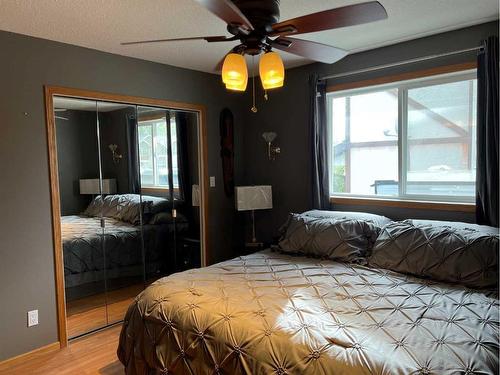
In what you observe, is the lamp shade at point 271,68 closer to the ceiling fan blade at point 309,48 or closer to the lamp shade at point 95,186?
the ceiling fan blade at point 309,48

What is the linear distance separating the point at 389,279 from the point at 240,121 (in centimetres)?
265

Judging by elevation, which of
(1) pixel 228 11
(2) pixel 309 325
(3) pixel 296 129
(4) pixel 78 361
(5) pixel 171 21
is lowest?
(4) pixel 78 361

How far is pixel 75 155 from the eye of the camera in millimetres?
3033

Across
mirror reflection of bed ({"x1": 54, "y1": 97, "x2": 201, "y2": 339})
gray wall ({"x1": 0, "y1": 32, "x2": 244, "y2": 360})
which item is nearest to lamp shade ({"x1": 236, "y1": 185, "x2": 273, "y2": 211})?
mirror reflection of bed ({"x1": 54, "y1": 97, "x2": 201, "y2": 339})

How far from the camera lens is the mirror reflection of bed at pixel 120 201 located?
3047mm

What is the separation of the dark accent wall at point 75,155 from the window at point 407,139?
2.28 m

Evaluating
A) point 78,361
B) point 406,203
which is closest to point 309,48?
point 406,203

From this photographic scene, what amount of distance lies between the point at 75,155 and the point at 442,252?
114 inches

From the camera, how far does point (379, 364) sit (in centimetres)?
143

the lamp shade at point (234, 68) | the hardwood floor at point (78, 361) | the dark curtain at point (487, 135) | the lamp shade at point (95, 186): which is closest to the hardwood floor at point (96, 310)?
the hardwood floor at point (78, 361)

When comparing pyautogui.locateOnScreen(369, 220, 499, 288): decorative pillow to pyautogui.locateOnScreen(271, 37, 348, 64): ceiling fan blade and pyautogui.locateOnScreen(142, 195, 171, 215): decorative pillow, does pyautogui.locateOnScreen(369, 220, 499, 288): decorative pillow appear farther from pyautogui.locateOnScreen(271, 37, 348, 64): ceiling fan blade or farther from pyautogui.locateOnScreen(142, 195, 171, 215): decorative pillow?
pyautogui.locateOnScreen(142, 195, 171, 215): decorative pillow

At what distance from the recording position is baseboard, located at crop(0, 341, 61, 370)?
8.73 ft

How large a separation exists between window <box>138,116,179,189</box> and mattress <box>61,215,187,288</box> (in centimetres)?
47

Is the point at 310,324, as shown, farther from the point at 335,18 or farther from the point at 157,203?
the point at 157,203
